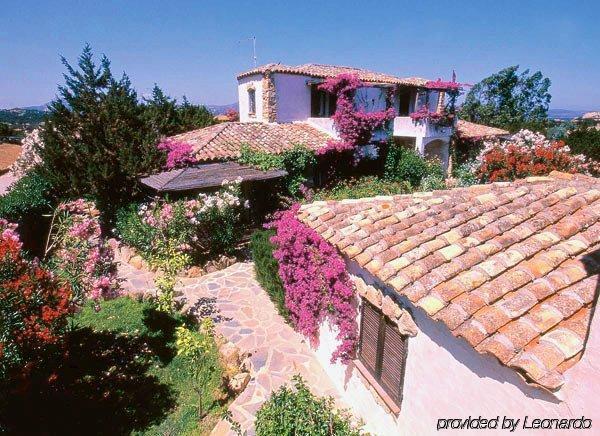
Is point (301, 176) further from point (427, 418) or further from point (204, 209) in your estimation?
point (427, 418)

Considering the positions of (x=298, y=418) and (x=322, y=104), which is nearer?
(x=298, y=418)

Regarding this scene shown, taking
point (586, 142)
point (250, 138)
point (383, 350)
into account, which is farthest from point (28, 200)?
point (586, 142)

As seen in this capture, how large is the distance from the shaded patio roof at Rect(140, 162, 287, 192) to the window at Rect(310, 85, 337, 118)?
26.6 ft

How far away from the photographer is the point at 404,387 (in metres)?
4.76

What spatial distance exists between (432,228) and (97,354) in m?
8.54

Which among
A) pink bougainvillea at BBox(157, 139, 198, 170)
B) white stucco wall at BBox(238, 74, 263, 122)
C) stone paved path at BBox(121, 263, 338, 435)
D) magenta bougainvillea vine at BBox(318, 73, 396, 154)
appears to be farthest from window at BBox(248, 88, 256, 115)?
stone paved path at BBox(121, 263, 338, 435)

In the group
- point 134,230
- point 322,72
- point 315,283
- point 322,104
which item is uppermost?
point 322,72

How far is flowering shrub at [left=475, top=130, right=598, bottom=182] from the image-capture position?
14.6 m

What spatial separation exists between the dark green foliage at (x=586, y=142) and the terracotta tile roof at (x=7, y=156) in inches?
1885

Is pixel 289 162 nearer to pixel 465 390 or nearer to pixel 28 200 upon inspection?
pixel 28 200

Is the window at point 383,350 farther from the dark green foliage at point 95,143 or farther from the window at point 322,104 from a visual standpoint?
the window at point 322,104

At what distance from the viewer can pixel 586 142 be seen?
98.2ft

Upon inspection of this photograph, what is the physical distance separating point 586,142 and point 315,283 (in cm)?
3520

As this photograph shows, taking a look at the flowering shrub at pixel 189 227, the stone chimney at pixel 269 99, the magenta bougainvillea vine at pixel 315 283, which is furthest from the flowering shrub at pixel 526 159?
the magenta bougainvillea vine at pixel 315 283
